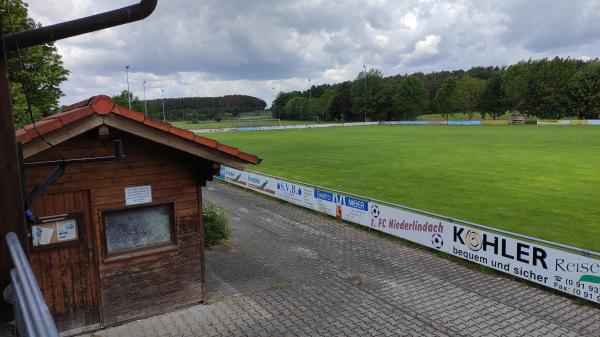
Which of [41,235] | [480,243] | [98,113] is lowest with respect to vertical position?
[480,243]

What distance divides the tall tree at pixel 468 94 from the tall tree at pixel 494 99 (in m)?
1.32

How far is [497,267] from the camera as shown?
35.6ft

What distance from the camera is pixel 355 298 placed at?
9.51 metres

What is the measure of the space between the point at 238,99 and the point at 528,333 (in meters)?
193

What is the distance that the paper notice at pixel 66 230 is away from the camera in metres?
7.65

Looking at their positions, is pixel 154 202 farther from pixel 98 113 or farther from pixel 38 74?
pixel 38 74

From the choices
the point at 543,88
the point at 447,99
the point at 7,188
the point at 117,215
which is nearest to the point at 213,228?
the point at 117,215

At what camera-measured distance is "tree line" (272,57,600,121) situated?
262ft

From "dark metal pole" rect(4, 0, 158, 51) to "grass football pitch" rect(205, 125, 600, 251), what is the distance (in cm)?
1370

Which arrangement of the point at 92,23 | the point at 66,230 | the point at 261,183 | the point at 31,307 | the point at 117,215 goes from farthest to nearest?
the point at 261,183, the point at 117,215, the point at 66,230, the point at 92,23, the point at 31,307

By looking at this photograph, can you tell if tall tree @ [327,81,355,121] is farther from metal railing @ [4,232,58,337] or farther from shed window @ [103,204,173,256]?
metal railing @ [4,232,58,337]

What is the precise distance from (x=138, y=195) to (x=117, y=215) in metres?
0.54

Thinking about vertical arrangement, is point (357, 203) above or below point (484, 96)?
below

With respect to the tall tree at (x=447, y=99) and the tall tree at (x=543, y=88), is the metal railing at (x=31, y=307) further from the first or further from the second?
the tall tree at (x=447, y=99)
